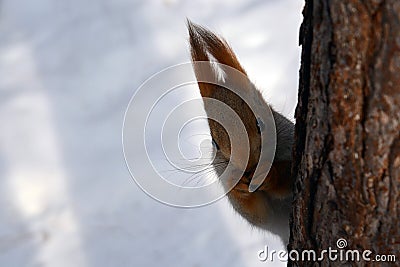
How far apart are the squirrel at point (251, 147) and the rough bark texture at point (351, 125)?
0.36 metres

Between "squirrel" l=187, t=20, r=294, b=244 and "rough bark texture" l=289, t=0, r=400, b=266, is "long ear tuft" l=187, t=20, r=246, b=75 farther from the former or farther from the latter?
"rough bark texture" l=289, t=0, r=400, b=266

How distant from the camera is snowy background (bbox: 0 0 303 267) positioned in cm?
174

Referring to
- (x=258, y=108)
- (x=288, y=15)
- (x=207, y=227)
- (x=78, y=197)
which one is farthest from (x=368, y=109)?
(x=288, y=15)

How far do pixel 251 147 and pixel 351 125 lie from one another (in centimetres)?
49

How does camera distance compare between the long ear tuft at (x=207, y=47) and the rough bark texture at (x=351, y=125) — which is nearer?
the rough bark texture at (x=351, y=125)

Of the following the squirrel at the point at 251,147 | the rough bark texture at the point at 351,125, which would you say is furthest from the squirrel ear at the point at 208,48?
the rough bark texture at the point at 351,125

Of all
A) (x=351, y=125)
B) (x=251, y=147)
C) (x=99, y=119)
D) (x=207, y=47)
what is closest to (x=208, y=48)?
(x=207, y=47)

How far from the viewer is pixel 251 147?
1.19 m

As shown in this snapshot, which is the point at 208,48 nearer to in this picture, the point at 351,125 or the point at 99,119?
the point at 351,125

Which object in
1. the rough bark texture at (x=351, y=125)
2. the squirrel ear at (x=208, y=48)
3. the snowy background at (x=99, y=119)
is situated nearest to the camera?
the rough bark texture at (x=351, y=125)

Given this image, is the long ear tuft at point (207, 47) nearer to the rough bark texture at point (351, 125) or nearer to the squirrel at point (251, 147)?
the squirrel at point (251, 147)

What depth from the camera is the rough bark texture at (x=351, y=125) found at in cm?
67

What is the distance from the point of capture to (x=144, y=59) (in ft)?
6.58

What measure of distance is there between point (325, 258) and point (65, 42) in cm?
143
